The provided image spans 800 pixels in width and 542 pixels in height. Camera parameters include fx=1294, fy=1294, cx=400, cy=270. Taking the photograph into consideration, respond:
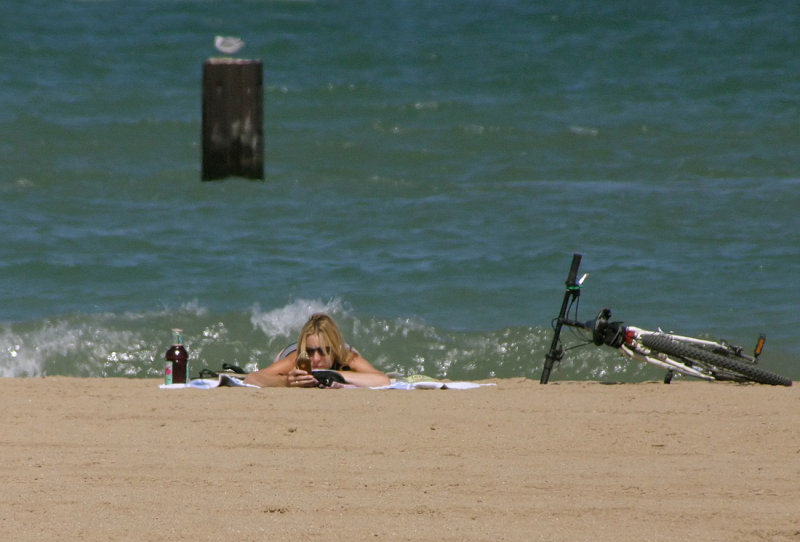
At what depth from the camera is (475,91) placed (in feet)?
63.7

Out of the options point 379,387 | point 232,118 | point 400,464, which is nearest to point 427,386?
point 379,387

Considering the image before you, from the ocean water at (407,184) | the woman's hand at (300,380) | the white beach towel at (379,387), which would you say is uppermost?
the ocean water at (407,184)

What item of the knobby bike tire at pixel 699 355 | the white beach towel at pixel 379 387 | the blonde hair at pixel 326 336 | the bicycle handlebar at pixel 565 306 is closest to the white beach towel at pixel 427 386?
the white beach towel at pixel 379 387

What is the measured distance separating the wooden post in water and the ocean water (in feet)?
4.04

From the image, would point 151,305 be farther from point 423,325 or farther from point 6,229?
point 6,229

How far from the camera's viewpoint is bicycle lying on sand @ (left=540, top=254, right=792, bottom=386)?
732 centimetres

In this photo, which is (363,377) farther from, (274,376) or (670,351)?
(670,351)

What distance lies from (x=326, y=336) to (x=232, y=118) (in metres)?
2.62

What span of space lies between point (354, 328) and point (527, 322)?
4.36 feet

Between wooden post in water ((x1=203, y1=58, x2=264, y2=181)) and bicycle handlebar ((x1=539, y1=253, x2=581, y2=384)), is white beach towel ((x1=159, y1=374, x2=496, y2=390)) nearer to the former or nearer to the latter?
bicycle handlebar ((x1=539, y1=253, x2=581, y2=384))

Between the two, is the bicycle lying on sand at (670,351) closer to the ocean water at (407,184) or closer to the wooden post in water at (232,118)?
the ocean water at (407,184)

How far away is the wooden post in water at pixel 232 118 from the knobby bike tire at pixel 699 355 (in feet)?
11.2

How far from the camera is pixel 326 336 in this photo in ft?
24.0

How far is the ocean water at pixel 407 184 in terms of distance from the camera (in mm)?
9875
